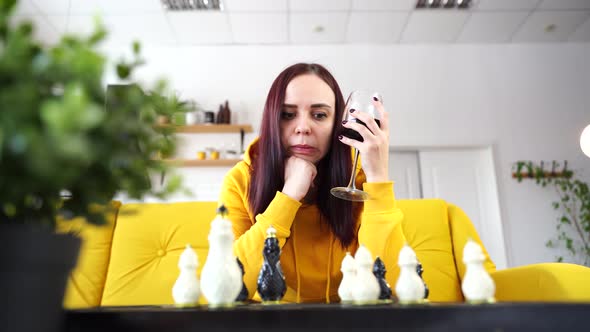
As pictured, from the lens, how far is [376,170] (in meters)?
1.12

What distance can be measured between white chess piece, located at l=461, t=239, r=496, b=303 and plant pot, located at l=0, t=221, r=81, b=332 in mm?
447

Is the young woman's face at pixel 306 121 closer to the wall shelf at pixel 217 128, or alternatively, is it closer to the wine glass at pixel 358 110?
the wine glass at pixel 358 110

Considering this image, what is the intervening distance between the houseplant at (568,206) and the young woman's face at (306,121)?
328 cm

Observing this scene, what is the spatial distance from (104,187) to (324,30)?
150 inches

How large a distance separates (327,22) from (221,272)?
3.62 m

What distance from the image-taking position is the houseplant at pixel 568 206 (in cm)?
375

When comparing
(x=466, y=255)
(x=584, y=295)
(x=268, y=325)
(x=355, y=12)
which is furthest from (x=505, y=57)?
(x=268, y=325)

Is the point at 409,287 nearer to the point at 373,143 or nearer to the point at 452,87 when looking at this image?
the point at 373,143

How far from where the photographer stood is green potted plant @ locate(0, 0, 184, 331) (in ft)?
1.06

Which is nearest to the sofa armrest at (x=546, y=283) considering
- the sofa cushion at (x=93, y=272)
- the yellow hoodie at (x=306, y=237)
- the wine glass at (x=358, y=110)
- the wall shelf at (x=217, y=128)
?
the yellow hoodie at (x=306, y=237)

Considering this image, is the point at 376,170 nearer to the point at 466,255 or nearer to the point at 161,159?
the point at 466,255

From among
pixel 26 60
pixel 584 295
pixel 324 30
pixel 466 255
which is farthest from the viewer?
pixel 324 30

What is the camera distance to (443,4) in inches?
143

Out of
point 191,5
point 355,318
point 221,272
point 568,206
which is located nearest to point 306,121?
point 221,272
